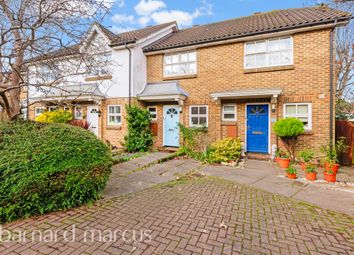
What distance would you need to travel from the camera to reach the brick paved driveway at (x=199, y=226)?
284cm

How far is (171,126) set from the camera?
11133 mm

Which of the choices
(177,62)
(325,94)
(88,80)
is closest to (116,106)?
(88,80)

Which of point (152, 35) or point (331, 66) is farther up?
point (152, 35)

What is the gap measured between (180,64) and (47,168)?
29.3ft

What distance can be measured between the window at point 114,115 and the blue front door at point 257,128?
7133 millimetres

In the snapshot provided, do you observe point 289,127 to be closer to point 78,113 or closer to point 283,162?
point 283,162

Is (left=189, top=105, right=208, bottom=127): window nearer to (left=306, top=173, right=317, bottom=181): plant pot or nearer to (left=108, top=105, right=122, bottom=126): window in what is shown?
(left=108, top=105, right=122, bottom=126): window

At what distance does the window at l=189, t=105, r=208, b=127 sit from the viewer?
10242mm

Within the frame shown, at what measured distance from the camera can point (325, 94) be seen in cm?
792

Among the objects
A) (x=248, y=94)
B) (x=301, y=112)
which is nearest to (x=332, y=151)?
(x=301, y=112)

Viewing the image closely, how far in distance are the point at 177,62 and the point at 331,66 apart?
709 cm

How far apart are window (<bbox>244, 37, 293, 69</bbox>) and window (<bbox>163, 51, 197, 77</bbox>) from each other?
277 centimetres

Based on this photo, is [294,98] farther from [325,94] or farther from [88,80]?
[88,80]

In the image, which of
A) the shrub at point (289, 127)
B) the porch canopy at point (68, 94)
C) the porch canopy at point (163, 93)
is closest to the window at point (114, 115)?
the porch canopy at point (68, 94)
